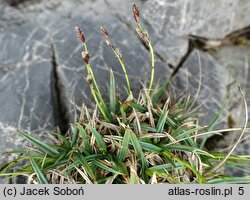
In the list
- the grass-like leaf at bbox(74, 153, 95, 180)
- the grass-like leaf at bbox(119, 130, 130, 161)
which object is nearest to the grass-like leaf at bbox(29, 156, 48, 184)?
the grass-like leaf at bbox(74, 153, 95, 180)

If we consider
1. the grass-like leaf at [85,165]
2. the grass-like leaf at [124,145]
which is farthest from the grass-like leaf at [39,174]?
the grass-like leaf at [124,145]

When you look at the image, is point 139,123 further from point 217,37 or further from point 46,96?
point 217,37

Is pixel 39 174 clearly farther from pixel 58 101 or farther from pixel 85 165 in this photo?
pixel 58 101

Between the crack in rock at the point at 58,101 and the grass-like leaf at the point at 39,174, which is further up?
the crack in rock at the point at 58,101

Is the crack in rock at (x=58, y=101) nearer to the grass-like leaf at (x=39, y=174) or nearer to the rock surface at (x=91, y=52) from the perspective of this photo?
the rock surface at (x=91, y=52)

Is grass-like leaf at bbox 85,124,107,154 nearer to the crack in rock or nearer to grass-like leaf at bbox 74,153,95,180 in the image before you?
grass-like leaf at bbox 74,153,95,180

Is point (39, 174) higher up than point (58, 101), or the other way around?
point (58, 101)

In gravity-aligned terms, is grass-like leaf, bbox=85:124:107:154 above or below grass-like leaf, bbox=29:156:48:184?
above


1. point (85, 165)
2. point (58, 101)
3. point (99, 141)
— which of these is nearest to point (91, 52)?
point (58, 101)
